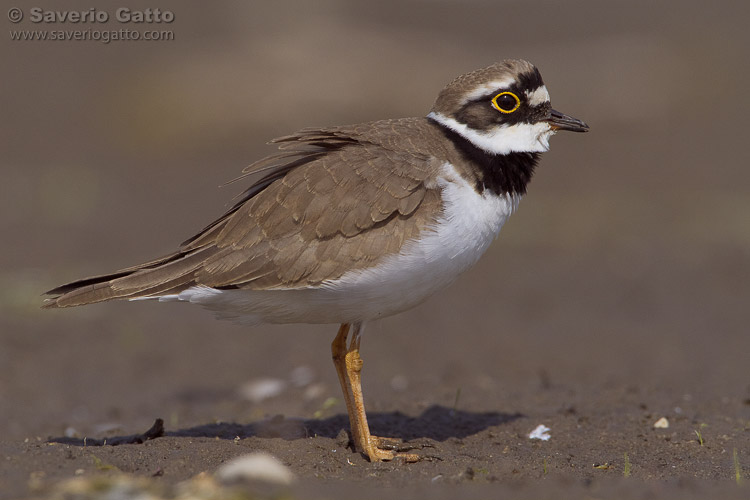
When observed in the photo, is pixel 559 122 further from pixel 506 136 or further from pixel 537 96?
pixel 506 136

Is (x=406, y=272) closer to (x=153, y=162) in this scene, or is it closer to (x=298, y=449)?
(x=298, y=449)

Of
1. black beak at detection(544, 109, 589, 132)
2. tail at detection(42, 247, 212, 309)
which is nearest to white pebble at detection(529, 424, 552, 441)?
black beak at detection(544, 109, 589, 132)

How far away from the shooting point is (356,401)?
6.54 metres

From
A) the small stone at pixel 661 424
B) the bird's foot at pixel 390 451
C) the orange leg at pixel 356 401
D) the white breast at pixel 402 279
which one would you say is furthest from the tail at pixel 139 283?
the small stone at pixel 661 424

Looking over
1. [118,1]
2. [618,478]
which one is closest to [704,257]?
[618,478]

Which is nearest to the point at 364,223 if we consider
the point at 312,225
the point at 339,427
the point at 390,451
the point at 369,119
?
the point at 312,225

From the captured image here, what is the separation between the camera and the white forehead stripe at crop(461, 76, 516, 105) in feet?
22.1

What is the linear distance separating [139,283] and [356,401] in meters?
1.77

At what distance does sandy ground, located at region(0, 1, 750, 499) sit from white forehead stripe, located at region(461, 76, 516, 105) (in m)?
2.63

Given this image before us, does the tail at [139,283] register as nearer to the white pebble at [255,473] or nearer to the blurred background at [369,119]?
the white pebble at [255,473]

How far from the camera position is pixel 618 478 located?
578cm

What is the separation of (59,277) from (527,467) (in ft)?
26.3

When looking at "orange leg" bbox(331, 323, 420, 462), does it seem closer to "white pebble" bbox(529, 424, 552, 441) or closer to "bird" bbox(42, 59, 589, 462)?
"bird" bbox(42, 59, 589, 462)

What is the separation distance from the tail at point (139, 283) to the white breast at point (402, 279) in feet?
0.39
